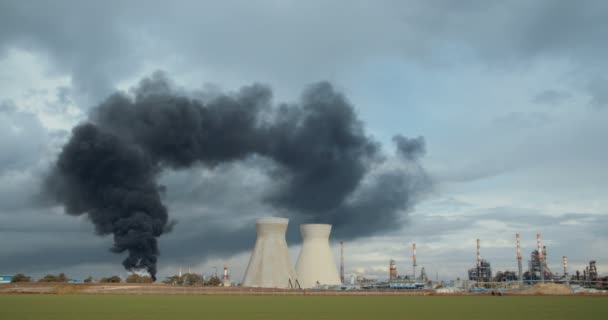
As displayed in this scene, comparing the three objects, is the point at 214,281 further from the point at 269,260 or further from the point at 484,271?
the point at 484,271

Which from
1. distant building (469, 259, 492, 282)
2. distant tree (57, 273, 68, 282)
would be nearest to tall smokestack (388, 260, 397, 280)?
distant building (469, 259, 492, 282)

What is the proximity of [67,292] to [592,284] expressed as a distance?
88.5m

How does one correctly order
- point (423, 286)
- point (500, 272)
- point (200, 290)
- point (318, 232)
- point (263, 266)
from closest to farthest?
point (200, 290), point (263, 266), point (318, 232), point (423, 286), point (500, 272)

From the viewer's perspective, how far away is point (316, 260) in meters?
72.2

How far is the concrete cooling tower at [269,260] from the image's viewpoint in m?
65.9

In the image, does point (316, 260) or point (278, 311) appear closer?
point (278, 311)

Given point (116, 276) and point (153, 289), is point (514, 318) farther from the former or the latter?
point (116, 276)

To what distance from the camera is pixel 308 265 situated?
72.4 metres

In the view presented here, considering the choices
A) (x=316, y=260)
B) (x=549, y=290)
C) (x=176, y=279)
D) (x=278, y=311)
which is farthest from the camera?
(x=176, y=279)

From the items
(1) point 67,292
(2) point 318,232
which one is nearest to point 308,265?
(2) point 318,232

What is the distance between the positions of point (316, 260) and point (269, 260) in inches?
332

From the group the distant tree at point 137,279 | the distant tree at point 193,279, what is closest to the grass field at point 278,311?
the distant tree at point 137,279

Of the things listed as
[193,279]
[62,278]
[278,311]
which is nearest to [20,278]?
[62,278]

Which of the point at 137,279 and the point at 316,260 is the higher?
the point at 316,260
